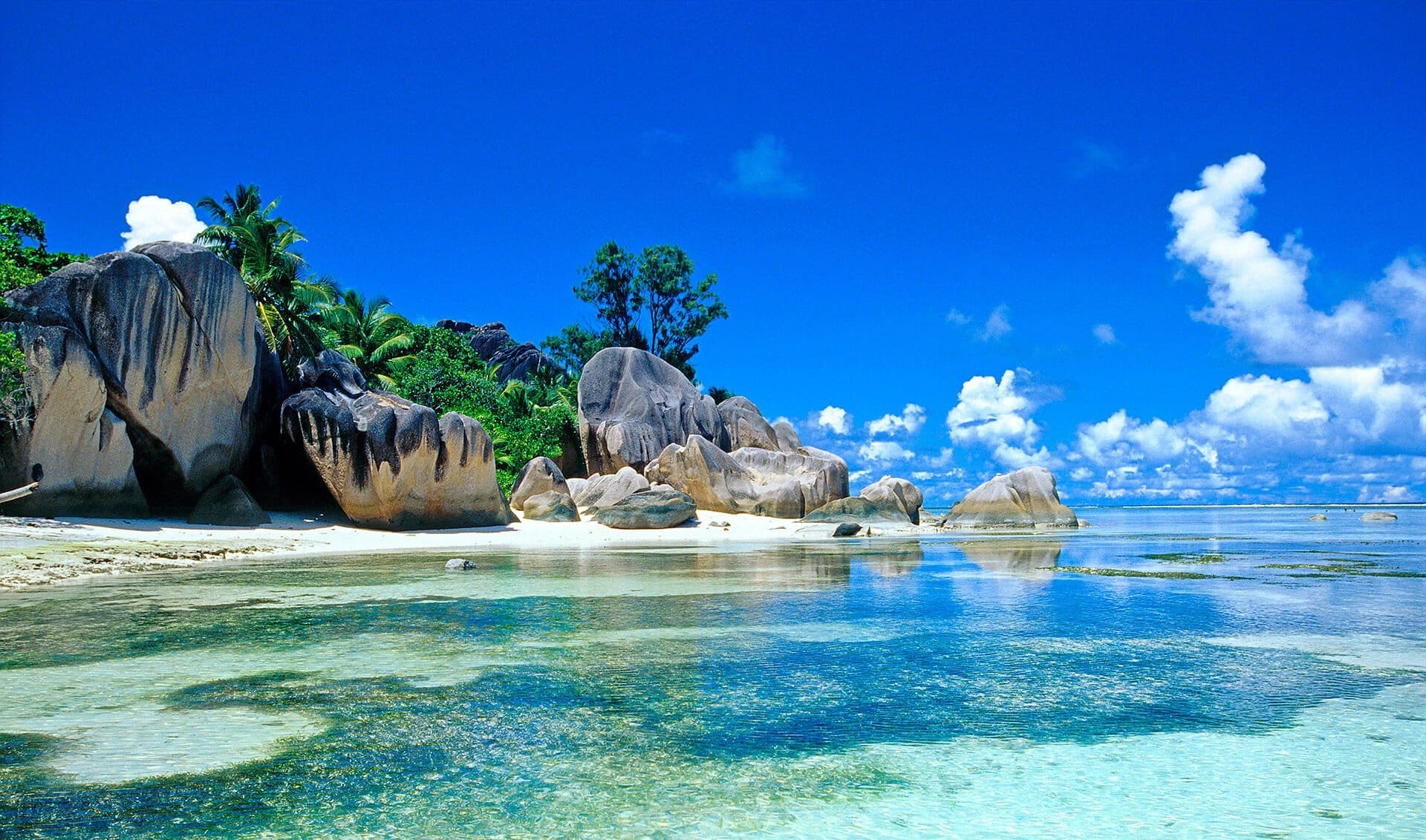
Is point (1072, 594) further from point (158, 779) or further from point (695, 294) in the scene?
point (695, 294)

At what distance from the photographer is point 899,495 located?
3400 centimetres

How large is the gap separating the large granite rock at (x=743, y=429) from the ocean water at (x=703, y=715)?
87.6ft

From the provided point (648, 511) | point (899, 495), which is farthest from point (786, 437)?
point (648, 511)

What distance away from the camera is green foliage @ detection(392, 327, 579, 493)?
31938 millimetres

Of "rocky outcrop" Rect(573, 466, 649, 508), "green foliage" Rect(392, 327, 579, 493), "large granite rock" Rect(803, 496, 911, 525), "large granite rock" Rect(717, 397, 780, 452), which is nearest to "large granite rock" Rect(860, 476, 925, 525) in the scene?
"large granite rock" Rect(803, 496, 911, 525)

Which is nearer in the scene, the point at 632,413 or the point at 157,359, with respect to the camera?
the point at 157,359

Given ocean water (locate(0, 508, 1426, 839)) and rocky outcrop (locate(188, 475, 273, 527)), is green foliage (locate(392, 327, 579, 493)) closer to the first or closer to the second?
rocky outcrop (locate(188, 475, 273, 527))

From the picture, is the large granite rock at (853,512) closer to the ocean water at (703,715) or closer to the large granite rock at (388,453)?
the large granite rock at (388,453)

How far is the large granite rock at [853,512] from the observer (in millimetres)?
30734

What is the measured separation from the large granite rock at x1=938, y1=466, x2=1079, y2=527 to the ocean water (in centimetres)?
2312

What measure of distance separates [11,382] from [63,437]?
1.44 metres

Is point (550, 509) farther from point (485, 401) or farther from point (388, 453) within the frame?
point (388, 453)

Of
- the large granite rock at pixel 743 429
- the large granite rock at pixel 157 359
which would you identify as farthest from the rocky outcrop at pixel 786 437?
the large granite rock at pixel 157 359

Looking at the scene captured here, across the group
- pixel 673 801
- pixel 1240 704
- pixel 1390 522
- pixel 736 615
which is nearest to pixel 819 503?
pixel 736 615
